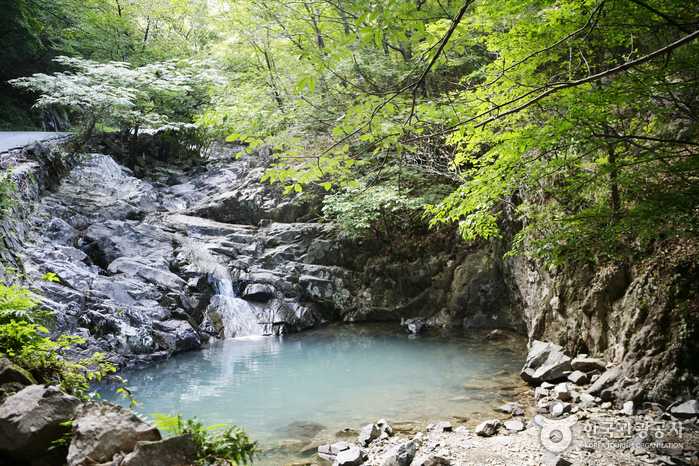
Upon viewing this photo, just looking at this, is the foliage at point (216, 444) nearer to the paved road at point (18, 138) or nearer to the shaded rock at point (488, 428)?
the shaded rock at point (488, 428)

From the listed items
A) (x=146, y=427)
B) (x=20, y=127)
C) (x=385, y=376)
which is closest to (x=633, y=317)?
(x=385, y=376)

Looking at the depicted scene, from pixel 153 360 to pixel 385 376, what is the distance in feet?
18.5

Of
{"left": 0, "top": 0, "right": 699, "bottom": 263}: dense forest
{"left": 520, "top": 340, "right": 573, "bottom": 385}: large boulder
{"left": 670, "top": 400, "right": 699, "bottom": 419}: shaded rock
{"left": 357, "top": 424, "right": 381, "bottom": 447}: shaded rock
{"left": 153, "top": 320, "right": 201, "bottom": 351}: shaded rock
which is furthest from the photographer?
{"left": 153, "top": 320, "right": 201, "bottom": 351}: shaded rock

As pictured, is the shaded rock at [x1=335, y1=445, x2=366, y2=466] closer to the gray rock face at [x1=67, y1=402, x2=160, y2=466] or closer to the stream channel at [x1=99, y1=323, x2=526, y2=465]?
the stream channel at [x1=99, y1=323, x2=526, y2=465]

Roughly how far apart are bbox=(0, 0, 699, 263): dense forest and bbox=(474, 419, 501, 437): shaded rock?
2466 mm

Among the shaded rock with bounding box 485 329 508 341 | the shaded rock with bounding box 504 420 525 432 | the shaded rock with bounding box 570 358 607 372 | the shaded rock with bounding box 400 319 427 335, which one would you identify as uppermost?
the shaded rock with bounding box 570 358 607 372

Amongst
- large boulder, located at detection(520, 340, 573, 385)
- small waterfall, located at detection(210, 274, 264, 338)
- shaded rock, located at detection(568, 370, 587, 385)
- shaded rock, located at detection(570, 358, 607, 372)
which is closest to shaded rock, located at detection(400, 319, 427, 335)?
small waterfall, located at detection(210, 274, 264, 338)

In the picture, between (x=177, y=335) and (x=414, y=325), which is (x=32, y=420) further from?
(x=414, y=325)

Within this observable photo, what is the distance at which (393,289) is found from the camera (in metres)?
13.6

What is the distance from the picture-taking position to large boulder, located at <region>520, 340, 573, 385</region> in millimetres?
5934

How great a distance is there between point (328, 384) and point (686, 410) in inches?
220

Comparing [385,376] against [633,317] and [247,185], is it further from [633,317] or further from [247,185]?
[247,185]

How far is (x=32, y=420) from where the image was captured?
7.45 ft

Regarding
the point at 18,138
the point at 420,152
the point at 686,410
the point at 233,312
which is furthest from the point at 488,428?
the point at 18,138
